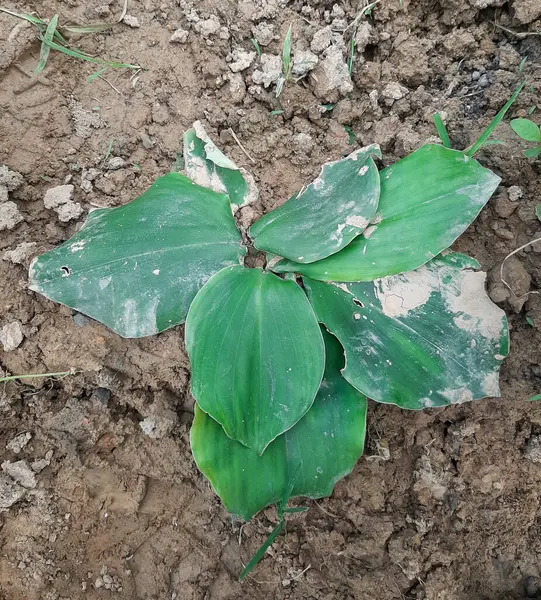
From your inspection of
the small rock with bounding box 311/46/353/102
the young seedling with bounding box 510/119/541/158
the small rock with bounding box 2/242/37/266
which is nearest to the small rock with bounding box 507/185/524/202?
the young seedling with bounding box 510/119/541/158

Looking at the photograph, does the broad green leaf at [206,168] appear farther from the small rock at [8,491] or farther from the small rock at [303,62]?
the small rock at [8,491]

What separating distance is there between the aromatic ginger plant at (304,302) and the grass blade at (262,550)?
0.10 metres

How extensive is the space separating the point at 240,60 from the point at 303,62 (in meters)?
0.18

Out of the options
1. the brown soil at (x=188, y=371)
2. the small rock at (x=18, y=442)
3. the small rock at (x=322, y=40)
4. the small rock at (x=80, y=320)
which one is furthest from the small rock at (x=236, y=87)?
the small rock at (x=18, y=442)

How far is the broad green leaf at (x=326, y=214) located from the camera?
1368 millimetres

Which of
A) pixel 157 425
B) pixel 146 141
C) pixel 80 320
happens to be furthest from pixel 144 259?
pixel 157 425

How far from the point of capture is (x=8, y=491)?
1487mm

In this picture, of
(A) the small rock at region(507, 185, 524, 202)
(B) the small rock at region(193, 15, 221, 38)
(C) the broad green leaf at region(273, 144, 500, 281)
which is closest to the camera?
(C) the broad green leaf at region(273, 144, 500, 281)

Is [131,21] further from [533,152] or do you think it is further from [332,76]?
[533,152]

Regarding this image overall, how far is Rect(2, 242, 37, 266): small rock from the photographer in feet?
4.78

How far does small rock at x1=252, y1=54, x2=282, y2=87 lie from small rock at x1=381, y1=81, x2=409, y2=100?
1.00 feet

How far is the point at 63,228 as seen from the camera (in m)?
1.52

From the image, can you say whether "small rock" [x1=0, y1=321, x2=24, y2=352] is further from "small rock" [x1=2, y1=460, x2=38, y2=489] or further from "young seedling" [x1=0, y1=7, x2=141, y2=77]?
"young seedling" [x1=0, y1=7, x2=141, y2=77]

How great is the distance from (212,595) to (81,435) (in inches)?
23.4
